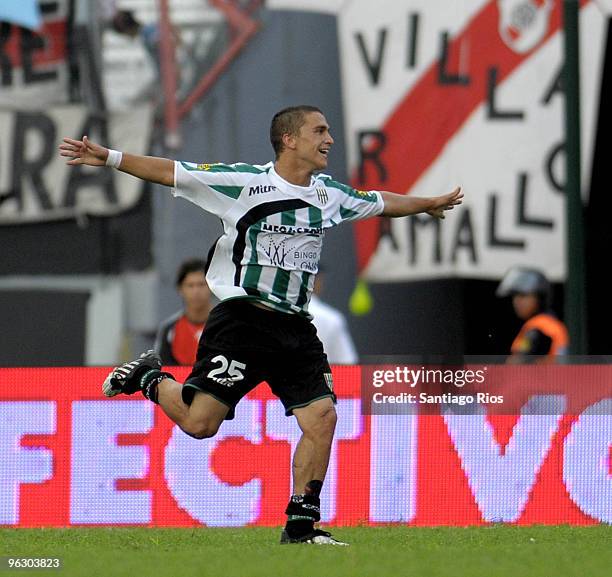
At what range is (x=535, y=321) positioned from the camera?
12.2m

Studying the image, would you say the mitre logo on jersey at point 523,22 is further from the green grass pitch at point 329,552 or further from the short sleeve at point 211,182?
the short sleeve at point 211,182

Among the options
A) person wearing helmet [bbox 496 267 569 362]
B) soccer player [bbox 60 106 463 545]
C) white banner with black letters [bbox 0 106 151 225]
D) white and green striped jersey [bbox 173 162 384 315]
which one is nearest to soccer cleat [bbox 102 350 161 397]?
soccer player [bbox 60 106 463 545]

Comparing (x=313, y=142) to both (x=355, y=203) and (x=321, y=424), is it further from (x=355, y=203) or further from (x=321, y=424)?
(x=321, y=424)

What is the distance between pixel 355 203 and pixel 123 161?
1.20m

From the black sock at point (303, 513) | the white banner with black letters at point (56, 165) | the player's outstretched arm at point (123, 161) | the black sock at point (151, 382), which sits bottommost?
the black sock at point (303, 513)

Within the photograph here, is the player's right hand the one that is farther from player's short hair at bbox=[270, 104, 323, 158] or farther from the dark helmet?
the dark helmet

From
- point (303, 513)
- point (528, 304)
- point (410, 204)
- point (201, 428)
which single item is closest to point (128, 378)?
point (201, 428)

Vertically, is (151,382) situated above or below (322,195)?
below

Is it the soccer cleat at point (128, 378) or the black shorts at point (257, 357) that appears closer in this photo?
the black shorts at point (257, 357)

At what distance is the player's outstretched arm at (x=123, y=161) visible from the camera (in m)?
8.16

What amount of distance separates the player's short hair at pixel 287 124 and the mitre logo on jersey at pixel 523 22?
8110mm

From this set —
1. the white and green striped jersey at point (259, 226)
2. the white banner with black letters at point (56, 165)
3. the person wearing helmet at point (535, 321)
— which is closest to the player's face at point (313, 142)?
the white and green striped jersey at point (259, 226)

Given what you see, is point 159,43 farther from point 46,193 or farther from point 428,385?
point 428,385

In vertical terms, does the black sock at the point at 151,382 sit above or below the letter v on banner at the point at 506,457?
above
